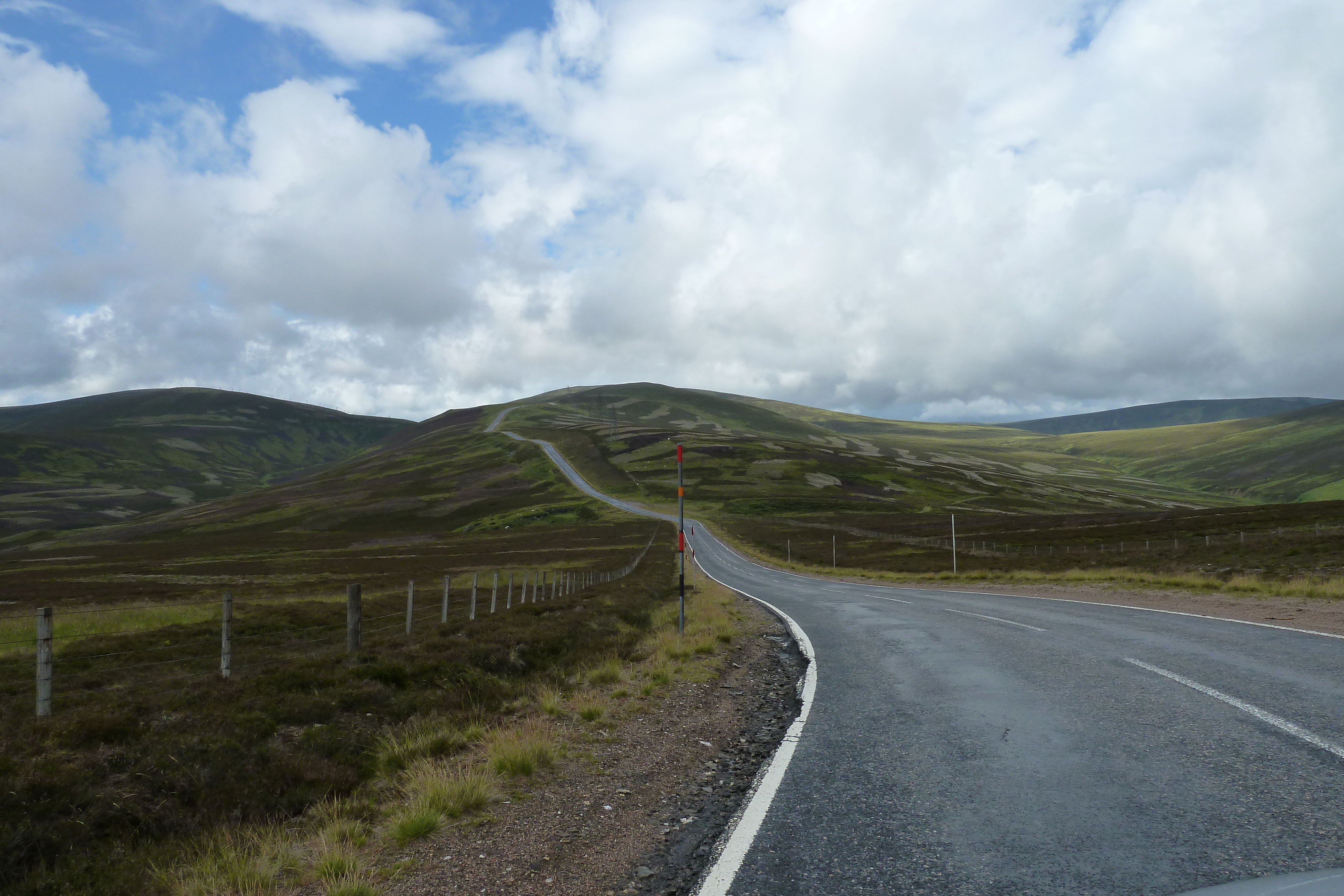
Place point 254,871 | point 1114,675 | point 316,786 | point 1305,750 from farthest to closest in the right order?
point 1114,675
point 316,786
point 1305,750
point 254,871

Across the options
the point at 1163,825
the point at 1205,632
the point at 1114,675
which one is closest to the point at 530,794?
the point at 1163,825

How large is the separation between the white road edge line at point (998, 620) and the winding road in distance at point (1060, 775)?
2.83m

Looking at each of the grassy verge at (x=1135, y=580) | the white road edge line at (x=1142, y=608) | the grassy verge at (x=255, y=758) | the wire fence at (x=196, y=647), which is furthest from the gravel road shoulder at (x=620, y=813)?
the grassy verge at (x=1135, y=580)

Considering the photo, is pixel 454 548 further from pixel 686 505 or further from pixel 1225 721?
pixel 1225 721

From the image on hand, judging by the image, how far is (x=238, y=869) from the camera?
5.00 metres

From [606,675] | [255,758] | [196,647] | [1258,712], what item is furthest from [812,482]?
[255,758]

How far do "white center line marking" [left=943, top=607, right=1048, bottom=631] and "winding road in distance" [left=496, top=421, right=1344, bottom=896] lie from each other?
2942 mm

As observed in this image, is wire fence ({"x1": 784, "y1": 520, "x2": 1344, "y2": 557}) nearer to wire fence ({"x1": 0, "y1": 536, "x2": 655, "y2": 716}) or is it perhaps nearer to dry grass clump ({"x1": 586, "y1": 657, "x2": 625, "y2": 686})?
wire fence ({"x1": 0, "y1": 536, "x2": 655, "y2": 716})

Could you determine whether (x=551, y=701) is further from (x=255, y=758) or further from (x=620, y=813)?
(x=620, y=813)

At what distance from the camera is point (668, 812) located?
19.8ft

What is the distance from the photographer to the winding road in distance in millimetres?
4543

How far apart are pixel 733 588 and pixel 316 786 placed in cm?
2995

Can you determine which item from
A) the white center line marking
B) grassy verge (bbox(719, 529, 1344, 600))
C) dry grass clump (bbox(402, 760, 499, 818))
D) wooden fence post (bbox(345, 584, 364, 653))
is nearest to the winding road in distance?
dry grass clump (bbox(402, 760, 499, 818))

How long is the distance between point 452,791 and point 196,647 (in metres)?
16.6
